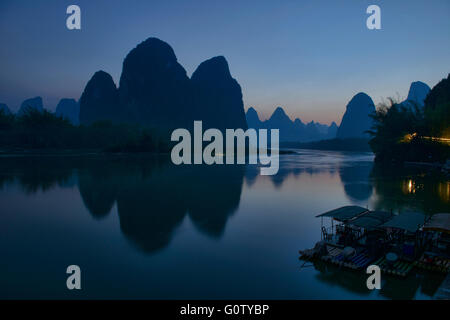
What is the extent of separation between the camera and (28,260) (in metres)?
10.1

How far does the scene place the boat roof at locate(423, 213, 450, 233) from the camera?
367 inches

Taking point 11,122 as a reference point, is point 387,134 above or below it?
below

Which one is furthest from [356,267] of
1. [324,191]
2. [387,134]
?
[387,134]

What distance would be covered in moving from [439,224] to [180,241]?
10.2 metres

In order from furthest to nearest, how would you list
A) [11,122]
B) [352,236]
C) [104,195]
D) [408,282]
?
[11,122] → [104,195] → [352,236] → [408,282]

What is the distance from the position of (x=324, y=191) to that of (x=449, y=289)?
18.7 meters

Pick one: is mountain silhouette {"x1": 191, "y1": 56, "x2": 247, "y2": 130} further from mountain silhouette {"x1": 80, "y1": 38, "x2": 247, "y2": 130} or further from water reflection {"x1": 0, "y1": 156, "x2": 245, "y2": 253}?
water reflection {"x1": 0, "y1": 156, "x2": 245, "y2": 253}

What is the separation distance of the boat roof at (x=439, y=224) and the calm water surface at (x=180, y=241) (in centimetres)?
173

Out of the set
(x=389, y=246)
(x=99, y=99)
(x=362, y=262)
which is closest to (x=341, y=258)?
(x=362, y=262)

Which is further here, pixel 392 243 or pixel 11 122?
→ pixel 11 122

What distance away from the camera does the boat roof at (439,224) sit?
9320mm

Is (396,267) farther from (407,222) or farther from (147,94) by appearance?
(147,94)

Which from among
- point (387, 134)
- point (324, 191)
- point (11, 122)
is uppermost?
point (11, 122)

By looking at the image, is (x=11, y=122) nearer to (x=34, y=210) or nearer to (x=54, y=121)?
(x=54, y=121)
